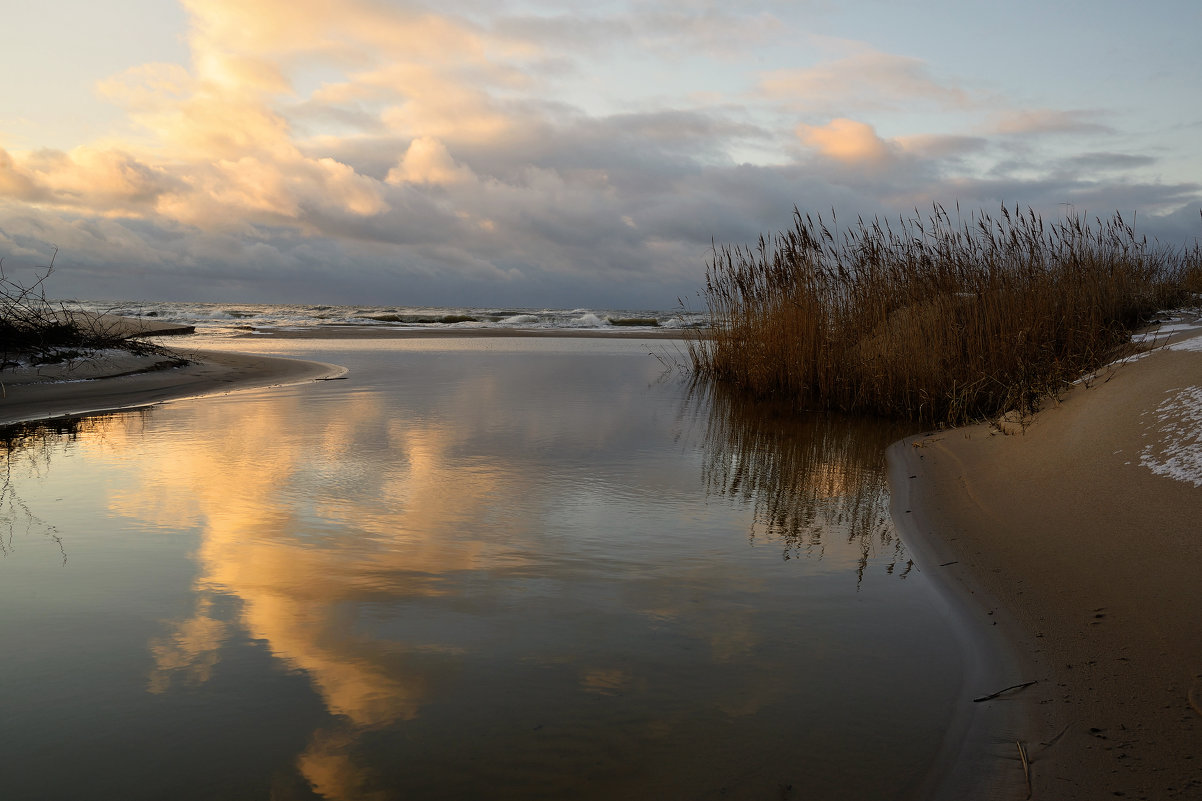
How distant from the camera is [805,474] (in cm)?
442

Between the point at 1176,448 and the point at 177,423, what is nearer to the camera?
the point at 1176,448

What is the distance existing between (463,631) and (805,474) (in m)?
2.82

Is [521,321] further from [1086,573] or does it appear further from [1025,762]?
[1025,762]

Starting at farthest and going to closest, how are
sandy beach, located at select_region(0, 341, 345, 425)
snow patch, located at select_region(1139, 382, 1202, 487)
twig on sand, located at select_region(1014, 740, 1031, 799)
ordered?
1. sandy beach, located at select_region(0, 341, 345, 425)
2. snow patch, located at select_region(1139, 382, 1202, 487)
3. twig on sand, located at select_region(1014, 740, 1031, 799)

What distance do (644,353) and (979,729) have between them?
1528 centimetres

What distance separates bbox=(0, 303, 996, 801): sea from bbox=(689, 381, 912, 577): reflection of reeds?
0.03 metres

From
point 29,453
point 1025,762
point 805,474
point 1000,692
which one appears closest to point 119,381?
point 29,453

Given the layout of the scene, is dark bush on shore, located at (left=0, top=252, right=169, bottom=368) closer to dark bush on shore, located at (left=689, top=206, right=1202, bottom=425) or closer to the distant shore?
the distant shore

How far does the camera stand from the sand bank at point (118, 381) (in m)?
6.88

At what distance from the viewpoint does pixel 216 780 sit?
147cm

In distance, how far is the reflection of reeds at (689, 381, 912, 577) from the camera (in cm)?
321

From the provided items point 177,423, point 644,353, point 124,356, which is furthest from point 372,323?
point 177,423

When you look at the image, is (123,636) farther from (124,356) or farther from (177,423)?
(124,356)

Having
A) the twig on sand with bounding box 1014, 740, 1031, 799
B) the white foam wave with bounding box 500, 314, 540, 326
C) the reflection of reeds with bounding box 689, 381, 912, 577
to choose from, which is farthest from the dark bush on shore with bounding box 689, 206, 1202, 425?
the white foam wave with bounding box 500, 314, 540, 326
